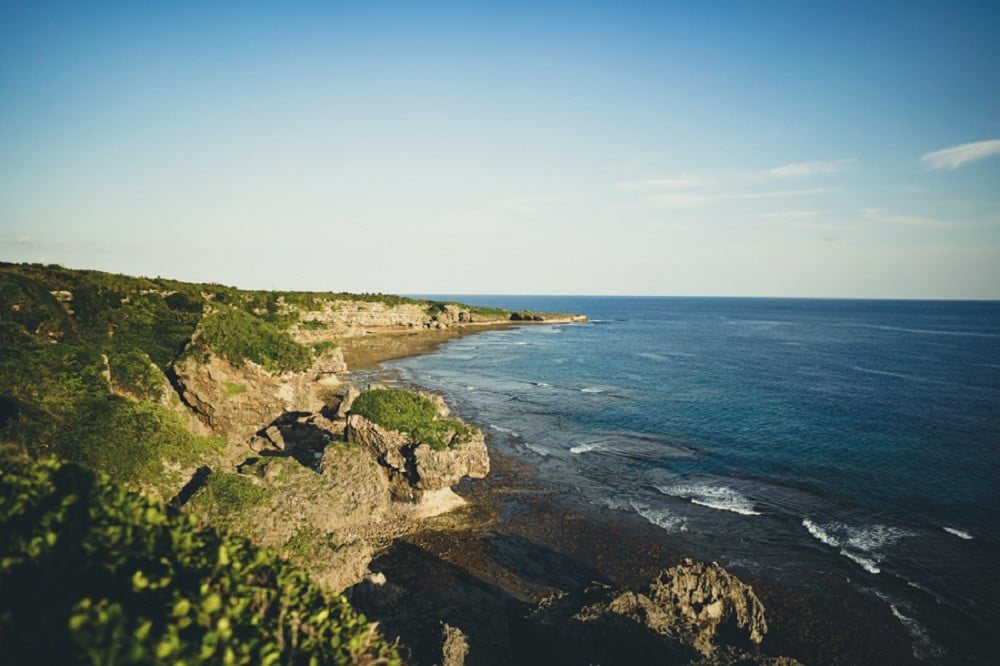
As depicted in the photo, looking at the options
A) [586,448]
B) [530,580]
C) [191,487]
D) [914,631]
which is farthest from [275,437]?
[914,631]

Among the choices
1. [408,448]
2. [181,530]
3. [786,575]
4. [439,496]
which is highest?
[181,530]

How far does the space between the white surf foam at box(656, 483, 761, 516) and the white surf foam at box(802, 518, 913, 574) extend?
3347 millimetres

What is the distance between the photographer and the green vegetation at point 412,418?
95.7 feet

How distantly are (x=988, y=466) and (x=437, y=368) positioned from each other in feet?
206

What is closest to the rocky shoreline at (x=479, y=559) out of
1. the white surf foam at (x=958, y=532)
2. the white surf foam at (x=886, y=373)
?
the white surf foam at (x=958, y=532)

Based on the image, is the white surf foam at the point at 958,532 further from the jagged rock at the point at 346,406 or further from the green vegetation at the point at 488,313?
the green vegetation at the point at 488,313

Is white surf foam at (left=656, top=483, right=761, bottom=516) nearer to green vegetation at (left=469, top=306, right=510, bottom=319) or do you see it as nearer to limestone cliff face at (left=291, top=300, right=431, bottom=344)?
limestone cliff face at (left=291, top=300, right=431, bottom=344)

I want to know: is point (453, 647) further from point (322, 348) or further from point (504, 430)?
point (322, 348)

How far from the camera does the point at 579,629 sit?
15.6 m

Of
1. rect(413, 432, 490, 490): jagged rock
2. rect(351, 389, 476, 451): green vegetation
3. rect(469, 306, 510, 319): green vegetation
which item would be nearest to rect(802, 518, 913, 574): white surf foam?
rect(413, 432, 490, 490): jagged rock

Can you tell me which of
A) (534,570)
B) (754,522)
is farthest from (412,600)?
(754,522)

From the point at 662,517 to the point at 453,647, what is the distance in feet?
59.3

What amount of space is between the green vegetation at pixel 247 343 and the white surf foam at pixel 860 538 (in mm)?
36088

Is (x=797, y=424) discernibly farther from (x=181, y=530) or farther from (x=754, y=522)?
(x=181, y=530)
